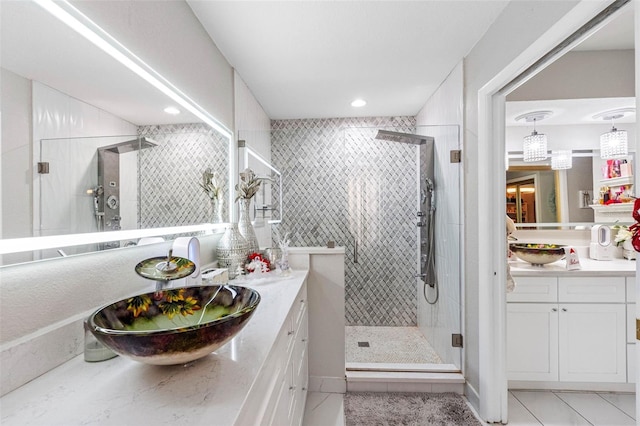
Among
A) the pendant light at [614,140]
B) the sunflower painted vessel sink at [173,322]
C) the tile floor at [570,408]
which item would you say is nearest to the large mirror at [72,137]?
the sunflower painted vessel sink at [173,322]

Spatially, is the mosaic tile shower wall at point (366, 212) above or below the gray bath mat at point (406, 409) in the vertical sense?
above

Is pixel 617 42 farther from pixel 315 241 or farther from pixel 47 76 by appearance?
pixel 47 76

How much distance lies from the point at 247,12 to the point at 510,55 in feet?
5.07

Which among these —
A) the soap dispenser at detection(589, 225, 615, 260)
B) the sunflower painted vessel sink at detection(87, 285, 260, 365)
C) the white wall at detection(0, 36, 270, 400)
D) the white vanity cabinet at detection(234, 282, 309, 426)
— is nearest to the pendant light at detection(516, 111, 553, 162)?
→ the soap dispenser at detection(589, 225, 615, 260)

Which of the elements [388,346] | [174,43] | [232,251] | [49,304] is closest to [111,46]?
[174,43]

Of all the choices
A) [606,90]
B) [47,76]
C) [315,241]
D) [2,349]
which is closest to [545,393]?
[315,241]

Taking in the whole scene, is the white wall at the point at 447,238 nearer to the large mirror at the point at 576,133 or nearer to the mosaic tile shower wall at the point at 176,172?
the large mirror at the point at 576,133

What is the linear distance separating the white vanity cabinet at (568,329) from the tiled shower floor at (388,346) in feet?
2.24

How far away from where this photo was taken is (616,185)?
8.31ft

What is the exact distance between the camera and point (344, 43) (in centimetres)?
204

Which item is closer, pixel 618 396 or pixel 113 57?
pixel 113 57

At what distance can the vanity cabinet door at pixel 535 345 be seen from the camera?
7.17ft

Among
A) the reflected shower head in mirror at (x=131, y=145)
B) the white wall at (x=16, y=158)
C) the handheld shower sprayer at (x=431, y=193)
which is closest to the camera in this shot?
the white wall at (x=16, y=158)

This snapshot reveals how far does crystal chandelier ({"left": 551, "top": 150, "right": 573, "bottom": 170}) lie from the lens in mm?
2713
